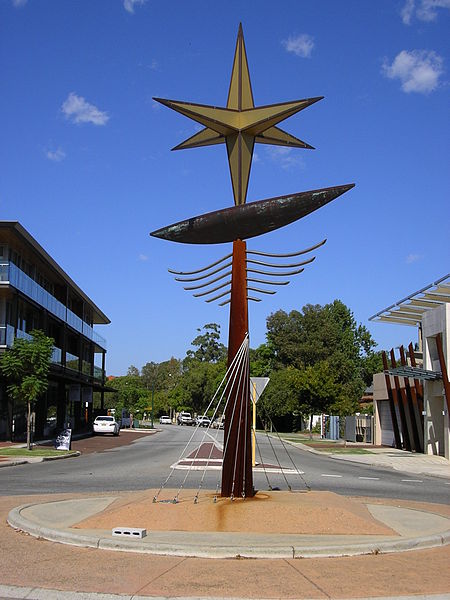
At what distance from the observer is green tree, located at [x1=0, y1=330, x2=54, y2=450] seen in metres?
29.3

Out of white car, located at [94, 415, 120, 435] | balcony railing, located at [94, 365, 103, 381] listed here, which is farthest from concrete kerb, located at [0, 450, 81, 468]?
balcony railing, located at [94, 365, 103, 381]

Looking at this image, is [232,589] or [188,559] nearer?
[232,589]

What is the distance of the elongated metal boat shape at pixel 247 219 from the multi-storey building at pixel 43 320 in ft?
73.5

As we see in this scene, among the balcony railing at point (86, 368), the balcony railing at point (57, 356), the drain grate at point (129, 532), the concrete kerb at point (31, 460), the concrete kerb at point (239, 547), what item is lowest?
the concrete kerb at point (239, 547)

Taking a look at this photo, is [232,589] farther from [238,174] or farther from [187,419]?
[187,419]

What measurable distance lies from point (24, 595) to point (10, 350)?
25551 mm

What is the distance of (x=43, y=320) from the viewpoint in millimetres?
40562

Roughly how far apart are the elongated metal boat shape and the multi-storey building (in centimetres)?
2241

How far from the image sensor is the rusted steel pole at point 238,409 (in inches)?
436

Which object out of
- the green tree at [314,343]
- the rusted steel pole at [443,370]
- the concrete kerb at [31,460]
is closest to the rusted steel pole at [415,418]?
the rusted steel pole at [443,370]

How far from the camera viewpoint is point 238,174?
12312 millimetres

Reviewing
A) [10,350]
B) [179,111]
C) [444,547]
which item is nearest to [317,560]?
[444,547]

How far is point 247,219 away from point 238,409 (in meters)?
3.15

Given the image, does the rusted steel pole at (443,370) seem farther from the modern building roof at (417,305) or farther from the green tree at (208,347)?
the green tree at (208,347)
